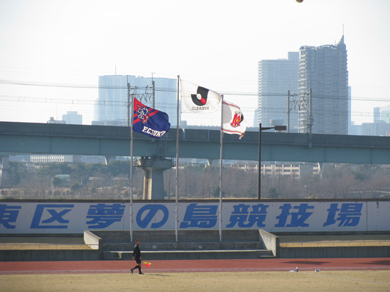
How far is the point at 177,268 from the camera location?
77.2 feet

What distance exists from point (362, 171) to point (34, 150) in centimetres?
15335

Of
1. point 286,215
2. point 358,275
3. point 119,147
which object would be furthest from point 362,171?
point 358,275

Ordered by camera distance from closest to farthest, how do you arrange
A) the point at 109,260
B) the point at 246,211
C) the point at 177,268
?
1. the point at 177,268
2. the point at 109,260
3. the point at 246,211

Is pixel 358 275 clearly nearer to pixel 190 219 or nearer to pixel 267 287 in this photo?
pixel 267 287

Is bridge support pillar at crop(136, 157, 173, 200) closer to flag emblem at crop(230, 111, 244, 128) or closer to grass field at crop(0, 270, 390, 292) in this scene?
flag emblem at crop(230, 111, 244, 128)

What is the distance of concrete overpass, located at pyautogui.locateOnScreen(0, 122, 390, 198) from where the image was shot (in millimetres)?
53094

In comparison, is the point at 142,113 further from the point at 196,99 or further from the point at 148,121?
the point at 196,99

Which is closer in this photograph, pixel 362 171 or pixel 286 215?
pixel 286 215

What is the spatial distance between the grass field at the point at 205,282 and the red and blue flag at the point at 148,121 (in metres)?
8.60

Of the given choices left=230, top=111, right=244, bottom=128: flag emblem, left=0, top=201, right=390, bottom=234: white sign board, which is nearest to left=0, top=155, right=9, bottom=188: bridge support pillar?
left=0, top=201, right=390, bottom=234: white sign board

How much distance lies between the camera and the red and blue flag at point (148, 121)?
88.4 feet

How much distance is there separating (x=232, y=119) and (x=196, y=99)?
7.90 feet

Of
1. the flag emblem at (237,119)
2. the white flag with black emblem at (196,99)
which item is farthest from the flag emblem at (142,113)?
the flag emblem at (237,119)

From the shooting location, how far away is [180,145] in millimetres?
57312
